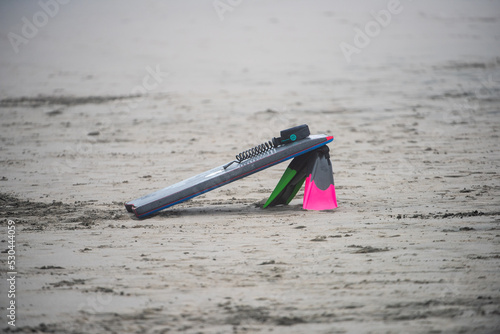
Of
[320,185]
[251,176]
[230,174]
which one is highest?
[230,174]

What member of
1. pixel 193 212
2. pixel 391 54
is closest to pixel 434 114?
pixel 391 54

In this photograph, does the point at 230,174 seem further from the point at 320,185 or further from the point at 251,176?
the point at 251,176

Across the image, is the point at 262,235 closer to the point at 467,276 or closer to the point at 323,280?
the point at 323,280

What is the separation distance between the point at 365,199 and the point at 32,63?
1090 centimetres

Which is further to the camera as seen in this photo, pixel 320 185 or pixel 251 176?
pixel 251 176

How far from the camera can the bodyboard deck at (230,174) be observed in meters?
5.54

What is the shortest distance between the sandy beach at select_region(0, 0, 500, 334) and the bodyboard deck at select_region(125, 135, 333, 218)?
180 mm

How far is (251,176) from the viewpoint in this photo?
748cm

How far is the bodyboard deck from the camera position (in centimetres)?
554

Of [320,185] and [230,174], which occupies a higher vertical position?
[230,174]

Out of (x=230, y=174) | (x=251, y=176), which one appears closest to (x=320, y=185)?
(x=230, y=174)

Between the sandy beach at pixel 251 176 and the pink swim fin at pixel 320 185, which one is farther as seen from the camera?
the pink swim fin at pixel 320 185

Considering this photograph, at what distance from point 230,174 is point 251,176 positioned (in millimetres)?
1905

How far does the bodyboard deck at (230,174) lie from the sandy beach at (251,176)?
0.59ft
